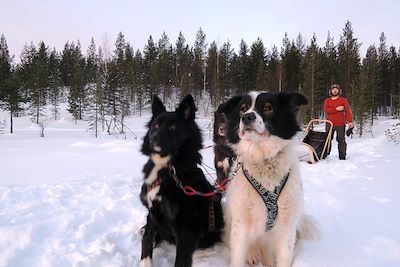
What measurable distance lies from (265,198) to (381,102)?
156 ft

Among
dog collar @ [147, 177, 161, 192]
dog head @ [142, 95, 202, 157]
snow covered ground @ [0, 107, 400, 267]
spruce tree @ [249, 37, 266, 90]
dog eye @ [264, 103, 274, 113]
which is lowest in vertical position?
snow covered ground @ [0, 107, 400, 267]

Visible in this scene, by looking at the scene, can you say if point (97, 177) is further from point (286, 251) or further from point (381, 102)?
point (381, 102)

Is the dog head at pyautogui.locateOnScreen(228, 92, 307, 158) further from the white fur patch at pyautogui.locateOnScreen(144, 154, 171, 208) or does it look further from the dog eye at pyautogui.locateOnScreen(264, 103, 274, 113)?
the white fur patch at pyautogui.locateOnScreen(144, 154, 171, 208)

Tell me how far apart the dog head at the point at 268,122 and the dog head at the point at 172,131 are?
490 millimetres

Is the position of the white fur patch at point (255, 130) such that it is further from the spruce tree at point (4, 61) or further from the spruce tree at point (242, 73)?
the spruce tree at point (4, 61)

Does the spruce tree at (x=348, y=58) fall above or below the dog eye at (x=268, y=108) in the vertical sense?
above

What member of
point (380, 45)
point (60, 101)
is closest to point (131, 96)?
point (60, 101)

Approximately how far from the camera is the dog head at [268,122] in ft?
8.19

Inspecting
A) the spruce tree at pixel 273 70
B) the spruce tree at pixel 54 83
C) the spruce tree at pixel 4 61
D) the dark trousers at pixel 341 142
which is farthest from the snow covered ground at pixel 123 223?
the spruce tree at pixel 4 61

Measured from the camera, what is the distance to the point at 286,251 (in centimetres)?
250

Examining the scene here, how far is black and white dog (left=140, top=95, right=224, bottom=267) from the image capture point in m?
2.64

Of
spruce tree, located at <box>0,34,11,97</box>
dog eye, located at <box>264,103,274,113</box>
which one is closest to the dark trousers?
dog eye, located at <box>264,103,274,113</box>

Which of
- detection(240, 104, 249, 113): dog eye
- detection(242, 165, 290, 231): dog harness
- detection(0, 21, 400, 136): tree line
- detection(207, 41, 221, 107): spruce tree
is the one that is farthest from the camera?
detection(207, 41, 221, 107): spruce tree

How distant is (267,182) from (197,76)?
47.2m
